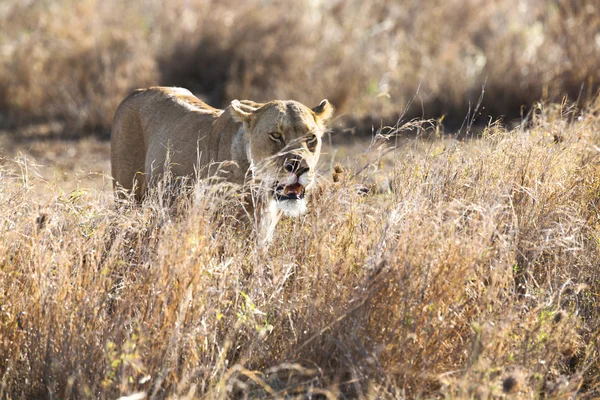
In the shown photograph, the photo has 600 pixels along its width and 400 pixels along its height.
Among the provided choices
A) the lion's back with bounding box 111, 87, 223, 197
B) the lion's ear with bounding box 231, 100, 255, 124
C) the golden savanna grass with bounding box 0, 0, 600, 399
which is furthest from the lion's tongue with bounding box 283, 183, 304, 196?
the lion's back with bounding box 111, 87, 223, 197

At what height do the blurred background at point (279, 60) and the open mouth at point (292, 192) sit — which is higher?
the open mouth at point (292, 192)

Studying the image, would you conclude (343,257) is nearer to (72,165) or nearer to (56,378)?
(56,378)

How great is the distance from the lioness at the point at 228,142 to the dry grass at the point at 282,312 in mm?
415

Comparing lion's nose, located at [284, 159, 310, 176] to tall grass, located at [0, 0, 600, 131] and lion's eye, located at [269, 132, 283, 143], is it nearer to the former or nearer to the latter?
lion's eye, located at [269, 132, 283, 143]

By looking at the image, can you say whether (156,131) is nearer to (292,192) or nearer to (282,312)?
(292,192)

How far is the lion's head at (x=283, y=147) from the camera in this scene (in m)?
4.17

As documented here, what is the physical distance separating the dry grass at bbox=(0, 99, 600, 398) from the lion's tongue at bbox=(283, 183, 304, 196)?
1.23ft

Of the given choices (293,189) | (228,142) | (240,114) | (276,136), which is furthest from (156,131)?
→ (293,189)

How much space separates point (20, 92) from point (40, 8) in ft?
10.8

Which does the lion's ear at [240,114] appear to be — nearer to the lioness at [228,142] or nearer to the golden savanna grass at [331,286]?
the lioness at [228,142]

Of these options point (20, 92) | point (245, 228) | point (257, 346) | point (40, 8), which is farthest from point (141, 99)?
point (40, 8)

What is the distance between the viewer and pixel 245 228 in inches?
169

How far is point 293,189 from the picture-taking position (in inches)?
166

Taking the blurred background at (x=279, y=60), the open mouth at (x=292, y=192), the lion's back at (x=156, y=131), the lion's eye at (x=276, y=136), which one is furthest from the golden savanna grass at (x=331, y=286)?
the blurred background at (x=279, y=60)
